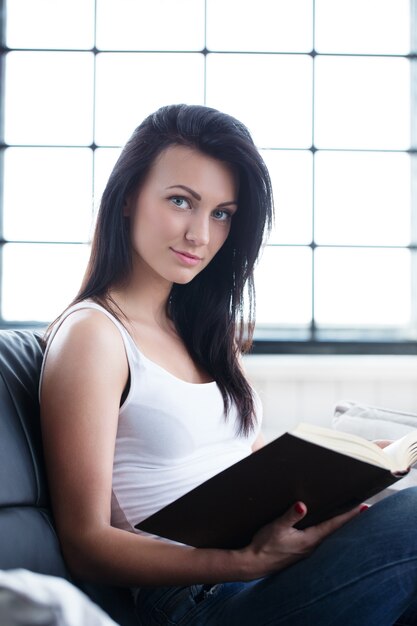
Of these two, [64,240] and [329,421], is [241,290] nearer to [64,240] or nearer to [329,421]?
[329,421]

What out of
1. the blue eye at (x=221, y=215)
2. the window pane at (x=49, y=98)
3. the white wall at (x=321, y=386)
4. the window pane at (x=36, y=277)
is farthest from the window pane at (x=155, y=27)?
the blue eye at (x=221, y=215)

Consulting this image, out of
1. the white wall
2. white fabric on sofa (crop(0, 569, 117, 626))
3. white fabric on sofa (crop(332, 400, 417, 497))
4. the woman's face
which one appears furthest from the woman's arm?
the white wall

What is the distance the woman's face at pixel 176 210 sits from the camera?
4.59 ft

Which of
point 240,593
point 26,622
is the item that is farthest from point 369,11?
point 26,622

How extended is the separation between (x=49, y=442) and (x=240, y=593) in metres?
0.36

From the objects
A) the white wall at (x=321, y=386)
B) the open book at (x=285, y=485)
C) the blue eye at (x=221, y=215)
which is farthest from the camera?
the white wall at (x=321, y=386)

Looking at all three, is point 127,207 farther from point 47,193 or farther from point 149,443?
point 47,193

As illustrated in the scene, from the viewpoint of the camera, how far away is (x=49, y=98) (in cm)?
254

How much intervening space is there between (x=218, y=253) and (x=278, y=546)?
0.77 m

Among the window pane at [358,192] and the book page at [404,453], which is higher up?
the window pane at [358,192]

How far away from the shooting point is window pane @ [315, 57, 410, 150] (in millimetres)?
2551

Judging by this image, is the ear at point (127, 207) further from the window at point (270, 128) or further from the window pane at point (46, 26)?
the window pane at point (46, 26)

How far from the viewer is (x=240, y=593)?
43.7 inches

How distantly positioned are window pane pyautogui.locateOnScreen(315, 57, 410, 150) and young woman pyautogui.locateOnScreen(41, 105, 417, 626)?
1.10m
